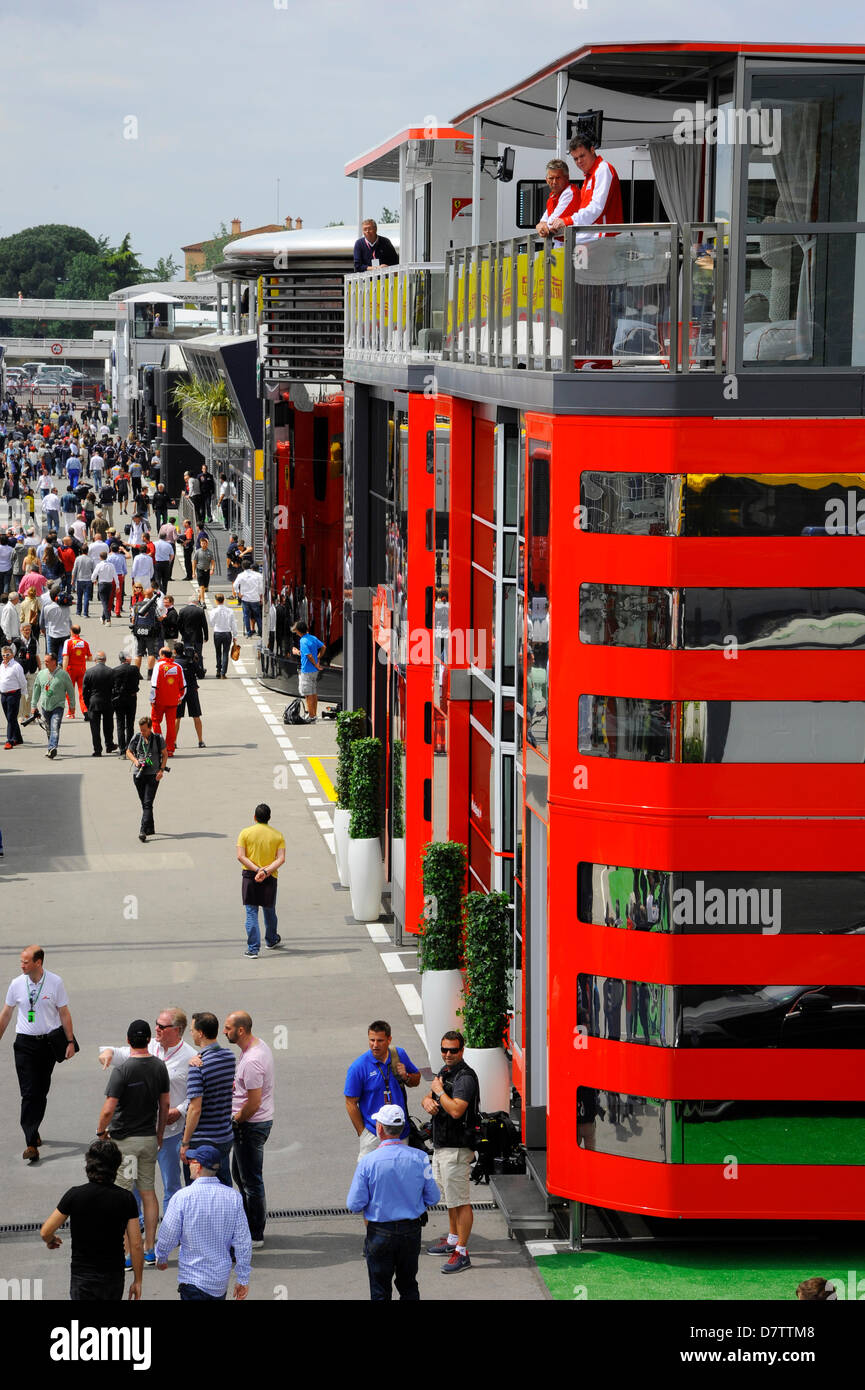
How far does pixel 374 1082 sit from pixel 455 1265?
124cm

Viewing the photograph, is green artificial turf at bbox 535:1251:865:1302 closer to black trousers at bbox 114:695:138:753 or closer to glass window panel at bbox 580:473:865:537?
glass window panel at bbox 580:473:865:537

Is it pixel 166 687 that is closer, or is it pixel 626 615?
pixel 626 615

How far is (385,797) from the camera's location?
21203 mm

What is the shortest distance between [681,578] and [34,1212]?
237 inches

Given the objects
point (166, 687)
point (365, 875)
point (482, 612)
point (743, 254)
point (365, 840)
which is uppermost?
point (743, 254)

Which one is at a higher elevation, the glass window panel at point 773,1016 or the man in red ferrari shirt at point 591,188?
the man in red ferrari shirt at point 591,188

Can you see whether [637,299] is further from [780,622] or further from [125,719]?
[125,719]

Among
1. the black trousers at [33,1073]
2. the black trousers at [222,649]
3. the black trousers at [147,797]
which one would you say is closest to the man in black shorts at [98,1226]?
the black trousers at [33,1073]

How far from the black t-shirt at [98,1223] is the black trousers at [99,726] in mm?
18032

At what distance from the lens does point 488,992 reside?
13.9 meters

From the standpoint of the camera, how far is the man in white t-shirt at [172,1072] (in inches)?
474

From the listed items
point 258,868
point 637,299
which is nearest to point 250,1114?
point 637,299

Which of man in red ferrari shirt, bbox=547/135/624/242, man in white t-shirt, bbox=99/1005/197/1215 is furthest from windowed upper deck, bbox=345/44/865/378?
man in white t-shirt, bbox=99/1005/197/1215

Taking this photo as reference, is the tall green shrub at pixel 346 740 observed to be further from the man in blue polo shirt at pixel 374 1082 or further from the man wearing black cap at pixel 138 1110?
the man wearing black cap at pixel 138 1110
